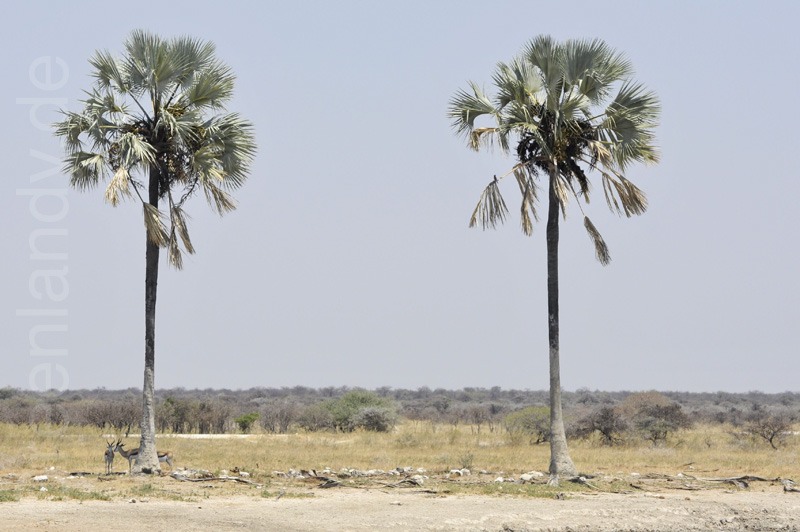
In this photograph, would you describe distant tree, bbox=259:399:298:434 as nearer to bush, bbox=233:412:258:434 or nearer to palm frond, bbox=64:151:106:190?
bush, bbox=233:412:258:434

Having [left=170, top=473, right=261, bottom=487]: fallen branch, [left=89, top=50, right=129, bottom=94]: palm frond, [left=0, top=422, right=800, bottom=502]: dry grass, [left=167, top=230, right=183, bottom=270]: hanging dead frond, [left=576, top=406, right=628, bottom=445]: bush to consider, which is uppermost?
[left=89, top=50, right=129, bottom=94]: palm frond

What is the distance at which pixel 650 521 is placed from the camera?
17.8m

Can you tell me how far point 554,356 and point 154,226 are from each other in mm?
9350

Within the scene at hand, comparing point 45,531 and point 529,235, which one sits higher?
point 529,235

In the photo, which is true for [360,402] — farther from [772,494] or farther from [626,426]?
[772,494]

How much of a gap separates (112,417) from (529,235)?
27531 millimetres

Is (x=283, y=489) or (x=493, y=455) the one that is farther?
(x=493, y=455)

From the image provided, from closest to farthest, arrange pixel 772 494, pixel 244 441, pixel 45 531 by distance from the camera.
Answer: pixel 45 531 → pixel 772 494 → pixel 244 441

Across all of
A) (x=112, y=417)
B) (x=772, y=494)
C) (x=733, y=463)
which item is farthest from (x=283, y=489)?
(x=112, y=417)

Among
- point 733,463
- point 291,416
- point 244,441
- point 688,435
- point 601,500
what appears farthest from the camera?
point 291,416

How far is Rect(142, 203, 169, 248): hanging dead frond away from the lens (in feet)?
72.4

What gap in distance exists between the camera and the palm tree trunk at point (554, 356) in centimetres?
2188

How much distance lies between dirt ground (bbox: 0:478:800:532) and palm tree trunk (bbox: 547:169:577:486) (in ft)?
6.22

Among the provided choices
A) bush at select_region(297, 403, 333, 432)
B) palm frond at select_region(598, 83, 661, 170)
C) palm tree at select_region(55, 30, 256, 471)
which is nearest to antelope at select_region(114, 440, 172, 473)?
palm tree at select_region(55, 30, 256, 471)
